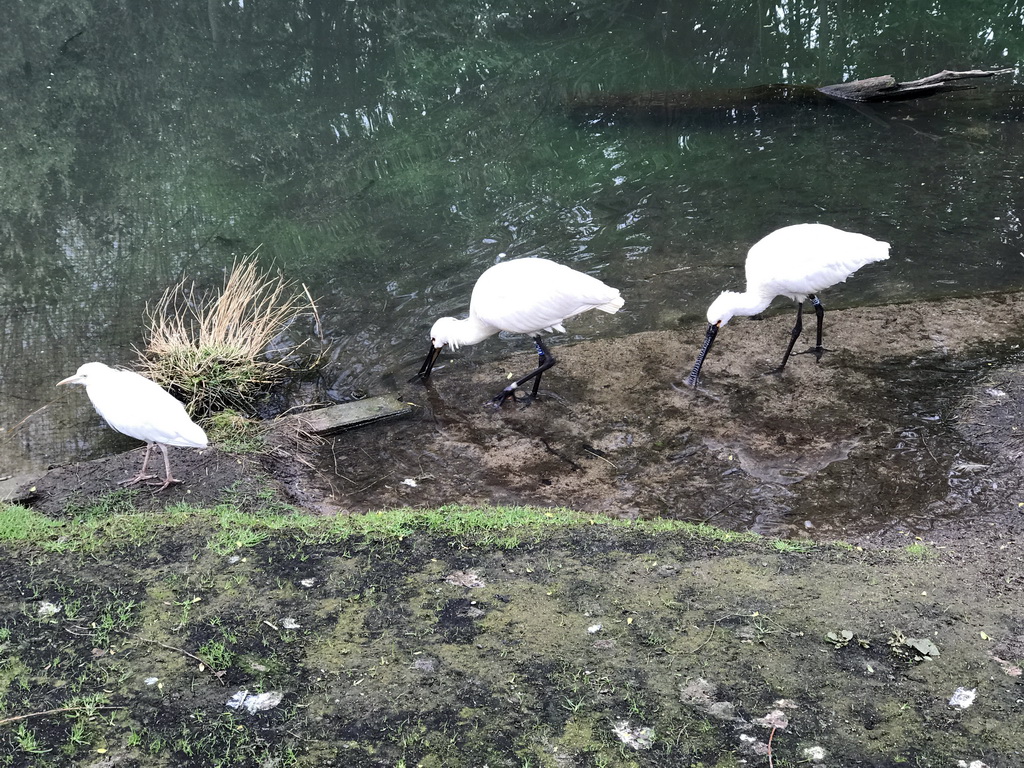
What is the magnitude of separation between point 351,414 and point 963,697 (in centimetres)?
448

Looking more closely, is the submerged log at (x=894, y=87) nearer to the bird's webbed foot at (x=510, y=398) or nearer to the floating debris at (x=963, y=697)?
the bird's webbed foot at (x=510, y=398)

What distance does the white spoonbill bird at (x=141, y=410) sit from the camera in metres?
5.05

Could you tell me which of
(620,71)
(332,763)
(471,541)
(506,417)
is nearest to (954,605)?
(471,541)

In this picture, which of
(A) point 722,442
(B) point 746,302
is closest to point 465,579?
(A) point 722,442

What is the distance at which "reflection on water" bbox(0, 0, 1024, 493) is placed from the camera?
328 inches

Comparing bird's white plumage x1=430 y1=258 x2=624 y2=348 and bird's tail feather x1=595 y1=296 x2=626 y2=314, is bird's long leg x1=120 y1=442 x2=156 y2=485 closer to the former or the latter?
bird's white plumage x1=430 y1=258 x2=624 y2=348

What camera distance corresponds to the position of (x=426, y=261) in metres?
9.08

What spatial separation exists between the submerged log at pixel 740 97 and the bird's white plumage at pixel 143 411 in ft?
30.2

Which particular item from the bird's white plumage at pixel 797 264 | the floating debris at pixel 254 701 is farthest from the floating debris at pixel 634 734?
the bird's white plumage at pixel 797 264

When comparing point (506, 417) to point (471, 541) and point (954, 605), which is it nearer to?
point (471, 541)

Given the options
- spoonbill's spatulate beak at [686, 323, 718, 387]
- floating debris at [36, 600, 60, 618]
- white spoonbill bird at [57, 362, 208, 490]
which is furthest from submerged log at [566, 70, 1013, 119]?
floating debris at [36, 600, 60, 618]

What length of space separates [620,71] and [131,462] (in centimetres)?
1118

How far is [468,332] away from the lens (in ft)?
22.5

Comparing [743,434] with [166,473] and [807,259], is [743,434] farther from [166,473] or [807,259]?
[166,473]
